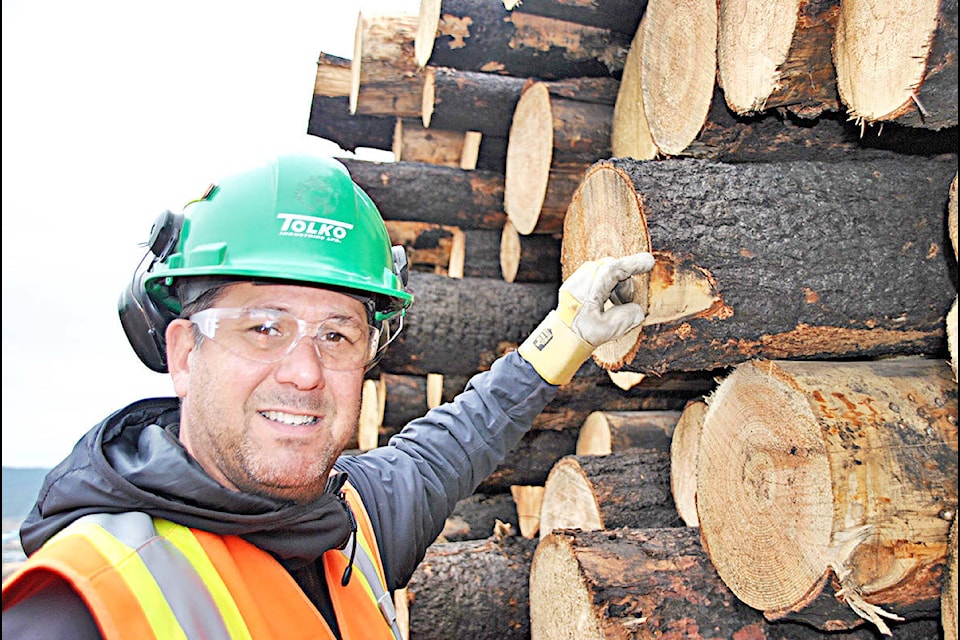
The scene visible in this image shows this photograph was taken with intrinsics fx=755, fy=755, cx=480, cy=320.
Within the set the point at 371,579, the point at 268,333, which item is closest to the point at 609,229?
the point at 268,333

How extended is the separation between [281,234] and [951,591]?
162 centimetres

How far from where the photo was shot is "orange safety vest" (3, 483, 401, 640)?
1.20 m

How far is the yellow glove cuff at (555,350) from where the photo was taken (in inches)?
86.4

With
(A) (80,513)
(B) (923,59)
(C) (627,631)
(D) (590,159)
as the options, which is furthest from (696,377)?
(A) (80,513)

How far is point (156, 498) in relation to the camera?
1.36 metres

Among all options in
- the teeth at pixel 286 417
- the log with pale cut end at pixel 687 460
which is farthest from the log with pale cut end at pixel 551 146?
the teeth at pixel 286 417

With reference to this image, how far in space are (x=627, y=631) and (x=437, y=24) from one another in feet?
9.00

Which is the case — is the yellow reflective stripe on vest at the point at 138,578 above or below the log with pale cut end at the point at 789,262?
below

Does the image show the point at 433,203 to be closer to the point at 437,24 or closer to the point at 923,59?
the point at 437,24

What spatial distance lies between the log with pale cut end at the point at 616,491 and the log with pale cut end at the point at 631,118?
3.83 ft

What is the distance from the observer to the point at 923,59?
5.02 feet

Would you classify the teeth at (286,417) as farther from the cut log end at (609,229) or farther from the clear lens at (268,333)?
the cut log end at (609,229)

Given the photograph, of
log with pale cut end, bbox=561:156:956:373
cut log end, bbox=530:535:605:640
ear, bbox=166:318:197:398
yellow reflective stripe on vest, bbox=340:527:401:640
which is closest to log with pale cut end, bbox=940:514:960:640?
log with pale cut end, bbox=561:156:956:373

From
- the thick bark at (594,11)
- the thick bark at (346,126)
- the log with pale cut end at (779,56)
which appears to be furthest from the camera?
the thick bark at (346,126)
